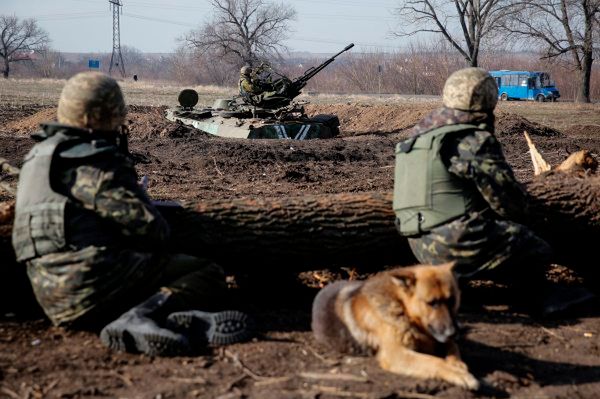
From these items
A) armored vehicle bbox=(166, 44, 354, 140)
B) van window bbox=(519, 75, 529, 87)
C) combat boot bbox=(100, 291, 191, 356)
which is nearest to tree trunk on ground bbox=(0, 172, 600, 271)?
combat boot bbox=(100, 291, 191, 356)

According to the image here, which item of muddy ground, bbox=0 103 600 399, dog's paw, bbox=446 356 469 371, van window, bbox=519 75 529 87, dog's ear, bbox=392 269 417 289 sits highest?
van window, bbox=519 75 529 87

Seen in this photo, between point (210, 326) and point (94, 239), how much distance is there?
940 mm

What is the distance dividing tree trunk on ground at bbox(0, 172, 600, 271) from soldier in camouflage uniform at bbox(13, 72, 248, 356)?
89 centimetres

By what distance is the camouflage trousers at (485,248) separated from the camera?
19.3 feet

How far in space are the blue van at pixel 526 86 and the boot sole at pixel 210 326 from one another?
151 feet

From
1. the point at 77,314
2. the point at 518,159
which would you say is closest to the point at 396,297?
the point at 77,314

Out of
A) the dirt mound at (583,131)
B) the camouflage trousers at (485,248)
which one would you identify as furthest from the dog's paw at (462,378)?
the dirt mound at (583,131)

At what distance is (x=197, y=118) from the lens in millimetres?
23062

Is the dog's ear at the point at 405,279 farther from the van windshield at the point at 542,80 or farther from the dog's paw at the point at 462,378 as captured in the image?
the van windshield at the point at 542,80

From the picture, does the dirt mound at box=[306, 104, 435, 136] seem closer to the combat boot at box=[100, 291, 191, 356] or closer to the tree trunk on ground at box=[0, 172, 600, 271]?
the tree trunk on ground at box=[0, 172, 600, 271]

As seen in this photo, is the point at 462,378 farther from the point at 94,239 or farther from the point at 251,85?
the point at 251,85

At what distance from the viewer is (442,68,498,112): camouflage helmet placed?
5.94m

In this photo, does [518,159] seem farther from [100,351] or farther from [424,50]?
[424,50]

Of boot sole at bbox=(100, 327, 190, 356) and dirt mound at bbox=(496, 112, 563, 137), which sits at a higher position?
dirt mound at bbox=(496, 112, 563, 137)
